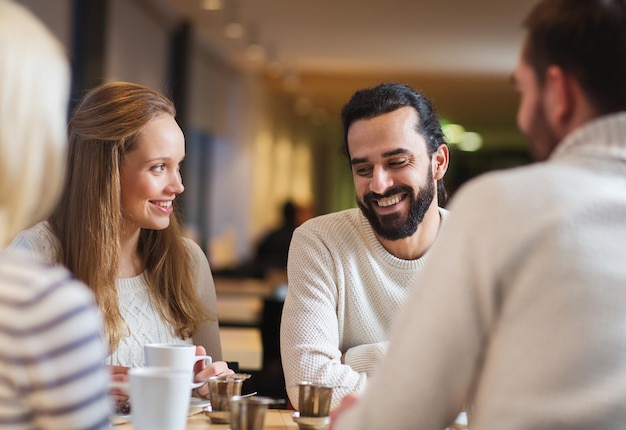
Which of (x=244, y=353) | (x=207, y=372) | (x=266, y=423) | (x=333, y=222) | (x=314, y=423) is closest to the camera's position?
Answer: (x=314, y=423)

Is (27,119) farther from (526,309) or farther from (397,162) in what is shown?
(397,162)

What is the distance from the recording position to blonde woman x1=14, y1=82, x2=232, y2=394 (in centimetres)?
226

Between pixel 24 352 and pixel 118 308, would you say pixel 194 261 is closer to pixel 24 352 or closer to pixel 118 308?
pixel 118 308

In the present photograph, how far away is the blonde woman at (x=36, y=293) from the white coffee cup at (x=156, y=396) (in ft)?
1.14

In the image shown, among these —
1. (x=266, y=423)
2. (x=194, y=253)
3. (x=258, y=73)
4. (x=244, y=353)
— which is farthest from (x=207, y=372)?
(x=258, y=73)

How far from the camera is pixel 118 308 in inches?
88.4

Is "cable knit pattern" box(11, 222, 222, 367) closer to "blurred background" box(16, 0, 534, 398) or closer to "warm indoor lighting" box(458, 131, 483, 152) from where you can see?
"blurred background" box(16, 0, 534, 398)

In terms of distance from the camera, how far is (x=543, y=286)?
3.76ft

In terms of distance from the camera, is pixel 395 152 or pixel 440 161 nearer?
pixel 395 152

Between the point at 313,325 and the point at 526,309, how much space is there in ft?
3.67

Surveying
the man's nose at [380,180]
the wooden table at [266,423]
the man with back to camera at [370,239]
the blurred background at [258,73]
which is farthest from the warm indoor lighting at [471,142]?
the wooden table at [266,423]

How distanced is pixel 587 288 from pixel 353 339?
49.4 inches

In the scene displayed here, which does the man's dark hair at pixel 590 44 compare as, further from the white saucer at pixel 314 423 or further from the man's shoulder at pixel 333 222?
the man's shoulder at pixel 333 222

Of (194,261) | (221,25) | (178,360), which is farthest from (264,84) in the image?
(178,360)
